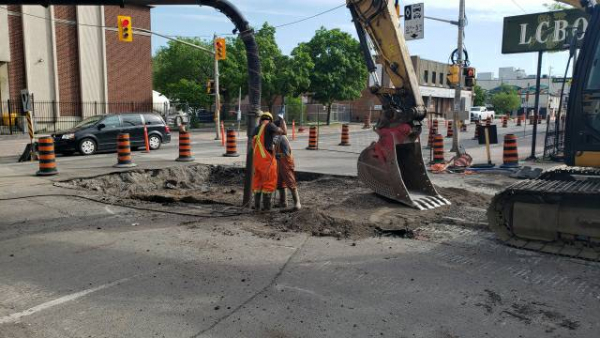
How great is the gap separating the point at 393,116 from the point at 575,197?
3.75 metres

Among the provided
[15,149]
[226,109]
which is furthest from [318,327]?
[226,109]

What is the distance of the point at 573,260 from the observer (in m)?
5.96

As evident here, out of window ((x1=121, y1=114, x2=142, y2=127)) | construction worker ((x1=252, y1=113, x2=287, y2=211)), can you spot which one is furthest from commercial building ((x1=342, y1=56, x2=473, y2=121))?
construction worker ((x1=252, y1=113, x2=287, y2=211))

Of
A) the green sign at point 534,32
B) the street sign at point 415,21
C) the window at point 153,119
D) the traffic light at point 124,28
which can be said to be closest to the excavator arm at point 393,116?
the green sign at point 534,32

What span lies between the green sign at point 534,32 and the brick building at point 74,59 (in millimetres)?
22591

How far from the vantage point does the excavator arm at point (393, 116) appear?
8.78 metres

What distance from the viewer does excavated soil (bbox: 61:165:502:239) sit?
750 cm

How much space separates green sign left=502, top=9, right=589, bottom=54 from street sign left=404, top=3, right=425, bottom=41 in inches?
156

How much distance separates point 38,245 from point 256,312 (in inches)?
148

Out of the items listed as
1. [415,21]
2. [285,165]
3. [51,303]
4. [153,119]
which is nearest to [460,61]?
[415,21]

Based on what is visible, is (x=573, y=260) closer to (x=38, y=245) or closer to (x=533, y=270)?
(x=533, y=270)

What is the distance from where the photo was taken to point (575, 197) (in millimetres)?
5949

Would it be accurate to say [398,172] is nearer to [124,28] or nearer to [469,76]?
[469,76]

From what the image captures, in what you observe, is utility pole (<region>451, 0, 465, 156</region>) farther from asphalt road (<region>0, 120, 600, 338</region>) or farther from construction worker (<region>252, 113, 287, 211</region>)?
construction worker (<region>252, 113, 287, 211</region>)
